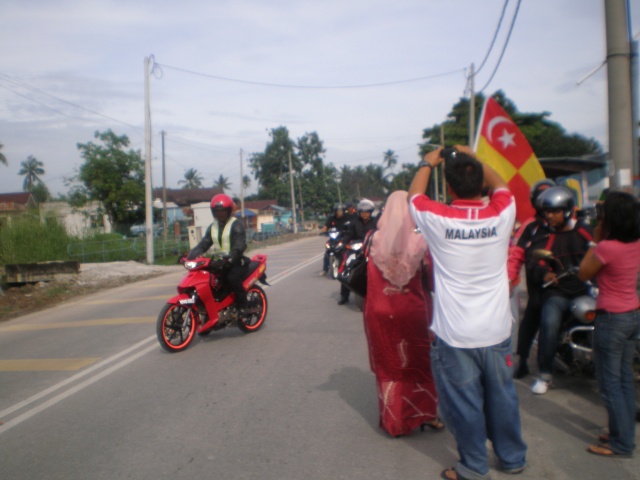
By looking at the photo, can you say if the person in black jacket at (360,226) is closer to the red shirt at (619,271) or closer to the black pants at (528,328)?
the black pants at (528,328)

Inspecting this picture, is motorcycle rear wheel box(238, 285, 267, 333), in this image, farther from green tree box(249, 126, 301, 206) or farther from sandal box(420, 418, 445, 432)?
green tree box(249, 126, 301, 206)

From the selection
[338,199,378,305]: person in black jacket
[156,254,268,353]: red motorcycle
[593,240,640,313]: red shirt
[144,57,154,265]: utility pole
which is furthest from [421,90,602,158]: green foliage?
[593,240,640,313]: red shirt

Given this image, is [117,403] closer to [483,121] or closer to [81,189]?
[483,121]

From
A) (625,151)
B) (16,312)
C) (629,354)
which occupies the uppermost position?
(625,151)

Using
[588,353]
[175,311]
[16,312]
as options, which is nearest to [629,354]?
[588,353]

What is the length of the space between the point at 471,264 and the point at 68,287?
13964mm

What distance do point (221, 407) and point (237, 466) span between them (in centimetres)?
120

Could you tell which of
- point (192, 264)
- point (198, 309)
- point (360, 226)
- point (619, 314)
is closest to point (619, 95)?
point (619, 314)

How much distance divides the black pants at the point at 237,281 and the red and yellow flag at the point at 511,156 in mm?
3519

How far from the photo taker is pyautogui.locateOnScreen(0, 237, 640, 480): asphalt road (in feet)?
12.2

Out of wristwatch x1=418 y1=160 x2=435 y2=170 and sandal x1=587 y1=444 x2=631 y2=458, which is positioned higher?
wristwatch x1=418 y1=160 x2=435 y2=170

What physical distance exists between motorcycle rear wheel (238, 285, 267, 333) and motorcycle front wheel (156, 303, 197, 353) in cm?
77

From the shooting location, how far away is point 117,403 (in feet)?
17.1

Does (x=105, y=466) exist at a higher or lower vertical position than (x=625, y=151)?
lower
